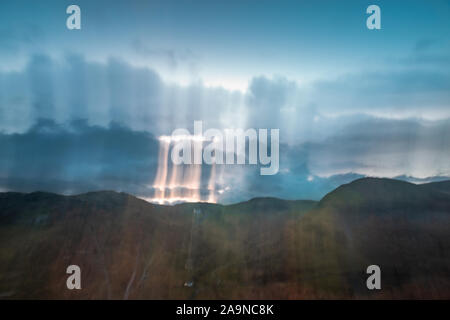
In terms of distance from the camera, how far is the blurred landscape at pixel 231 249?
63.3 m

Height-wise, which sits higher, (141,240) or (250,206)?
(250,206)

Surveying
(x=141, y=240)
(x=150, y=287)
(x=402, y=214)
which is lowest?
(x=150, y=287)

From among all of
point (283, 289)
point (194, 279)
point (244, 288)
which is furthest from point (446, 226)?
point (194, 279)

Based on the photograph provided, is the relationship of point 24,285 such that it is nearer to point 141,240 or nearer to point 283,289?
point 141,240

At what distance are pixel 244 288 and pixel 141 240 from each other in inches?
1653

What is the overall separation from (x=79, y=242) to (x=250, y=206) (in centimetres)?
8006

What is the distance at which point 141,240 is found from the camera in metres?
92.7

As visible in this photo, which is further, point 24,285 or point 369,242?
point 369,242

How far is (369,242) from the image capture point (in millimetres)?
74250

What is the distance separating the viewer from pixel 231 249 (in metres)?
95.4

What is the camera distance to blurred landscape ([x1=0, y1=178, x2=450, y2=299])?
63.3 metres
